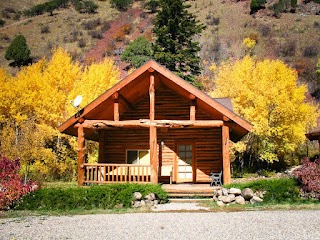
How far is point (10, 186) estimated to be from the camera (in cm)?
1155

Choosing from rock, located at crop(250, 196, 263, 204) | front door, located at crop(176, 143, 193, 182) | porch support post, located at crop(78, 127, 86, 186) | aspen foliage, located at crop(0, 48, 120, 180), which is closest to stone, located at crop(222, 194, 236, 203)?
rock, located at crop(250, 196, 263, 204)

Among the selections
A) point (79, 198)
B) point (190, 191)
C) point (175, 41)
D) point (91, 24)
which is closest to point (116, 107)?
point (79, 198)

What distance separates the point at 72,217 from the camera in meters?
10.3

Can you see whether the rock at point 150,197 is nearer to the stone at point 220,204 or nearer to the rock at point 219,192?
the stone at point 220,204

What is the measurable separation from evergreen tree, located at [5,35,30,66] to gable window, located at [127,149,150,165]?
48.5 meters

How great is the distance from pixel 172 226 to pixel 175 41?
26343 mm

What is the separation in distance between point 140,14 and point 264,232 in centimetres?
8106

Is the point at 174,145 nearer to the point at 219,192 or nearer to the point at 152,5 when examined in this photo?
the point at 219,192

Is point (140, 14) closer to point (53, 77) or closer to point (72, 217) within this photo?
point (53, 77)

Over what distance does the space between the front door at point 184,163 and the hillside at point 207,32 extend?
126ft

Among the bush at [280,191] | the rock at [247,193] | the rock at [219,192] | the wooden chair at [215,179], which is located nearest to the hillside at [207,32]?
the wooden chair at [215,179]

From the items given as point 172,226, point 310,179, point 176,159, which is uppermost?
point 176,159

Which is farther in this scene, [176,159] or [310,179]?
[176,159]

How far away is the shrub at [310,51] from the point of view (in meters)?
56.4
